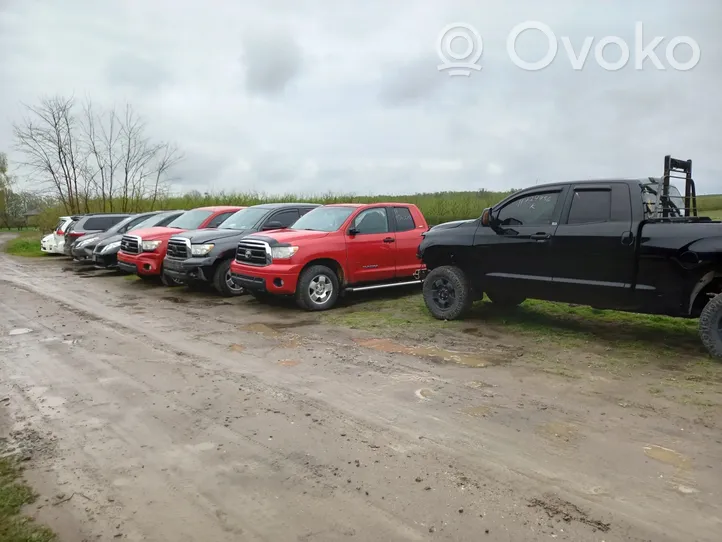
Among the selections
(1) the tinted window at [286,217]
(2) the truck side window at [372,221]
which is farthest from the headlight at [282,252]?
(1) the tinted window at [286,217]

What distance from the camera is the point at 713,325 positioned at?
6020 mm

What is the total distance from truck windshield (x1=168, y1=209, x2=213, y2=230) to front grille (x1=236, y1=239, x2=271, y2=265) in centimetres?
356

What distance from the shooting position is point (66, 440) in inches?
161

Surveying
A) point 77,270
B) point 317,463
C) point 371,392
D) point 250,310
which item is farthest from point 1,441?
point 77,270

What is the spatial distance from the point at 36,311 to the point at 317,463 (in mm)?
8115

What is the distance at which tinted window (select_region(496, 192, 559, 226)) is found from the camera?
7.43 m

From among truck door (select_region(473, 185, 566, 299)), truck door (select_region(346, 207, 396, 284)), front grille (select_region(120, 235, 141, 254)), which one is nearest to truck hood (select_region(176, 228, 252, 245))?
front grille (select_region(120, 235, 141, 254))

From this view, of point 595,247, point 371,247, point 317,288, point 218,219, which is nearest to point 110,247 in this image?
point 218,219

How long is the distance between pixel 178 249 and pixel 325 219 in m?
3.31

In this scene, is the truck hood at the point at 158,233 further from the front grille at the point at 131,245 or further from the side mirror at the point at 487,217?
the side mirror at the point at 487,217

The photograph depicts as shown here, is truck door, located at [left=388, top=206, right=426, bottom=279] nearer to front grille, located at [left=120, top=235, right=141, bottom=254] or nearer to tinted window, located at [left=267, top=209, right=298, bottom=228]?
tinted window, located at [left=267, top=209, right=298, bottom=228]

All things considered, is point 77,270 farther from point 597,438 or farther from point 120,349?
point 597,438

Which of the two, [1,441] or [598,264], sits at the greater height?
[598,264]

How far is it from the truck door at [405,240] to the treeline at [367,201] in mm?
15474
